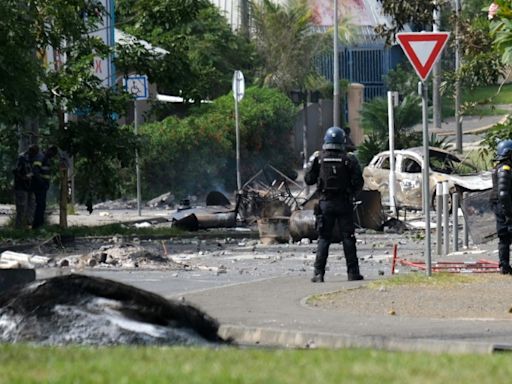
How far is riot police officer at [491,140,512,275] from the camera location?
56.3 feet

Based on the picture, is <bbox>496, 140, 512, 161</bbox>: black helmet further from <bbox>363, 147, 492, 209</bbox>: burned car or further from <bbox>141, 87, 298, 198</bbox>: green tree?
<bbox>141, 87, 298, 198</bbox>: green tree

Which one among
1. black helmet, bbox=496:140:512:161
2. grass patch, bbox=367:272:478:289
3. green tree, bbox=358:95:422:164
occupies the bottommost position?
grass patch, bbox=367:272:478:289

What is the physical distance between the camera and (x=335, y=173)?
17.0m

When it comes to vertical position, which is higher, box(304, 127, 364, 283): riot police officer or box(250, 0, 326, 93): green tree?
box(250, 0, 326, 93): green tree

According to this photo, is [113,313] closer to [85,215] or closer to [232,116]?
[85,215]

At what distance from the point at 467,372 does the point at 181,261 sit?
44.5 ft

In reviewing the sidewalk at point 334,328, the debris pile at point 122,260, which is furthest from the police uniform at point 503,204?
the debris pile at point 122,260

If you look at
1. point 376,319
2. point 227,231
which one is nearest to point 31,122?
point 227,231

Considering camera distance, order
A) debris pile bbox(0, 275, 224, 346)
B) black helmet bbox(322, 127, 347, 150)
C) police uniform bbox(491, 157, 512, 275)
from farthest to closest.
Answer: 1. police uniform bbox(491, 157, 512, 275)
2. black helmet bbox(322, 127, 347, 150)
3. debris pile bbox(0, 275, 224, 346)

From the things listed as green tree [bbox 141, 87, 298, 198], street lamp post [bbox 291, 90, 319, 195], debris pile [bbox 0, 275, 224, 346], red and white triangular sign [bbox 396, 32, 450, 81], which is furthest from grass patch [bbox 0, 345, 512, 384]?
street lamp post [bbox 291, 90, 319, 195]

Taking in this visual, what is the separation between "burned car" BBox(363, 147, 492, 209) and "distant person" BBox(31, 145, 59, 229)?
9.66 meters

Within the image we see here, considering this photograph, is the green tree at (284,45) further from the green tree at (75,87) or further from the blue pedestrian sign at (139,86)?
the green tree at (75,87)

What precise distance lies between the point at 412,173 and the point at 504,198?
1895 centimetres

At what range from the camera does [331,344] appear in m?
11.6
